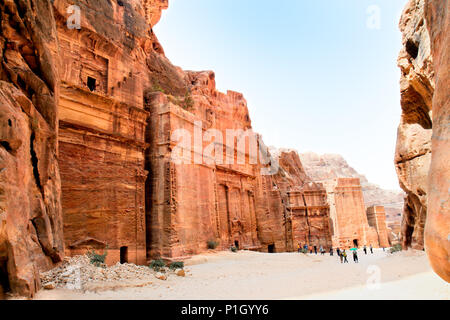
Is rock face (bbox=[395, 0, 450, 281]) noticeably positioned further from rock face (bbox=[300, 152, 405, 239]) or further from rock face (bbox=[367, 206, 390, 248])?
rock face (bbox=[300, 152, 405, 239])

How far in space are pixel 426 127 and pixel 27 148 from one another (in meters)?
11.1

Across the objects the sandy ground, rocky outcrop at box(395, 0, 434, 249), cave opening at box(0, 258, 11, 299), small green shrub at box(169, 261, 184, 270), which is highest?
rocky outcrop at box(395, 0, 434, 249)

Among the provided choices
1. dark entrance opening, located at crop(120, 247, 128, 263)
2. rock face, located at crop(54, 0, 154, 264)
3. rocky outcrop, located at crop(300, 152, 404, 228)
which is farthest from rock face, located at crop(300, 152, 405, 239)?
dark entrance opening, located at crop(120, 247, 128, 263)

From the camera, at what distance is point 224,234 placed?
19.8 m

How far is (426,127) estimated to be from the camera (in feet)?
31.4

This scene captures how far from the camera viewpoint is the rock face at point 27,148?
15.5 feet

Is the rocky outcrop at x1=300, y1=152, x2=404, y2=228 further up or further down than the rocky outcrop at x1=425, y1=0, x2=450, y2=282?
further up

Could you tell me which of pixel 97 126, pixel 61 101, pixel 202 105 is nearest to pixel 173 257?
pixel 97 126

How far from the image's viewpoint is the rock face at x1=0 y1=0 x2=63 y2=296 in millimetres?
4723

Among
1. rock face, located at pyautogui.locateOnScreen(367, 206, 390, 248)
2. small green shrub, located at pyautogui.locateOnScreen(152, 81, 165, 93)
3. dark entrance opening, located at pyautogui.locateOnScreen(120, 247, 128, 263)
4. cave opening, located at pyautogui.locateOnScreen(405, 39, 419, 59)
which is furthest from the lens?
rock face, located at pyautogui.locateOnScreen(367, 206, 390, 248)

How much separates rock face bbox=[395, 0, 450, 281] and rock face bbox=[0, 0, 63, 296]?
5.36m

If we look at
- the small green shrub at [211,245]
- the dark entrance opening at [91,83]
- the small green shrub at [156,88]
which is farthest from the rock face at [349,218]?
the dark entrance opening at [91,83]

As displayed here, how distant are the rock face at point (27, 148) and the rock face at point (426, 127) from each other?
536cm
